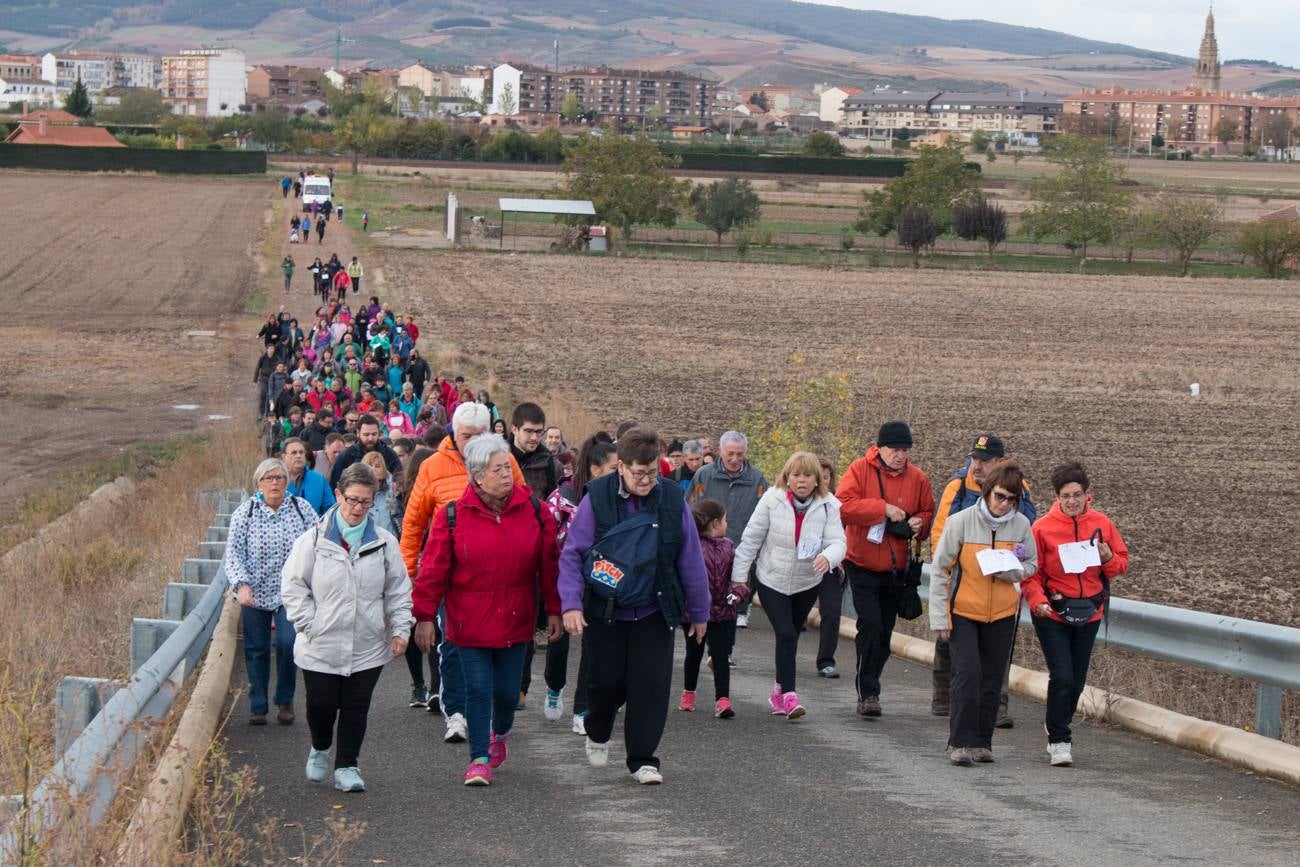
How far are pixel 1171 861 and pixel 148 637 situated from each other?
4920 mm

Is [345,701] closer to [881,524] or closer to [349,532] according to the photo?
[349,532]

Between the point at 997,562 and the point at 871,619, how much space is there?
1.55 meters

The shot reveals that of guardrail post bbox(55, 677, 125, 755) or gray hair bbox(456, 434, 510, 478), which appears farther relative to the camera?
gray hair bbox(456, 434, 510, 478)

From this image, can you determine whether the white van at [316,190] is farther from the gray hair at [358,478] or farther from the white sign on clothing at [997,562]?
the gray hair at [358,478]

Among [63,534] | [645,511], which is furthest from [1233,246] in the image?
[645,511]

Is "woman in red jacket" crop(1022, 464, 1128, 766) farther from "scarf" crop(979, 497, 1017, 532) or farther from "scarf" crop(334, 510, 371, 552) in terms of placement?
"scarf" crop(334, 510, 371, 552)

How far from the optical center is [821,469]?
974cm

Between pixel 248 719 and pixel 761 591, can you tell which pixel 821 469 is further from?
pixel 248 719

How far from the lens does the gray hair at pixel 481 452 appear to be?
7.62m

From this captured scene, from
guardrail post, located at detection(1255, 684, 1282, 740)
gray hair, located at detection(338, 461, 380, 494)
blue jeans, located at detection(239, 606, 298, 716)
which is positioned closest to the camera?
gray hair, located at detection(338, 461, 380, 494)

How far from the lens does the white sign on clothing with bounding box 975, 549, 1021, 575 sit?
8.57 m

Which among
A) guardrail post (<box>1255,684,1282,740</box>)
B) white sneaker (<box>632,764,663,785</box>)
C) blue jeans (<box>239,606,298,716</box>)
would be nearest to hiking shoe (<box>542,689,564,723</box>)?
blue jeans (<box>239,606,298,716</box>)

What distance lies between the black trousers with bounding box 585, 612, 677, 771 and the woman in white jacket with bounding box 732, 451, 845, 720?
177cm

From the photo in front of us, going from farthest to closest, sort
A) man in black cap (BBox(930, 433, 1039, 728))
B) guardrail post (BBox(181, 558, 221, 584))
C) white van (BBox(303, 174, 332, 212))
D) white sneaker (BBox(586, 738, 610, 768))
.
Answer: white van (BBox(303, 174, 332, 212)) → guardrail post (BBox(181, 558, 221, 584)) → man in black cap (BBox(930, 433, 1039, 728)) → white sneaker (BBox(586, 738, 610, 768))
